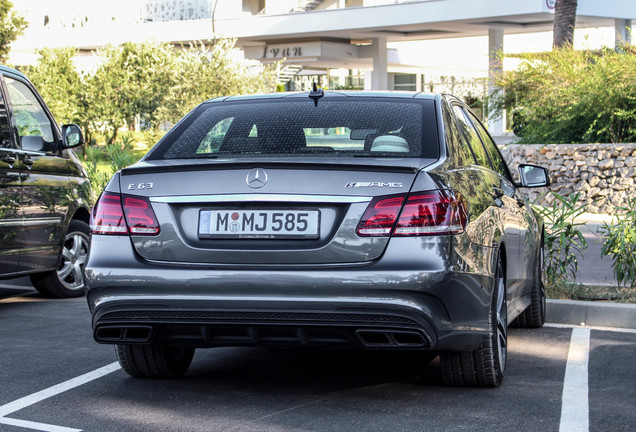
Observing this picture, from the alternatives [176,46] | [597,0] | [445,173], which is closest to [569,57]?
[445,173]

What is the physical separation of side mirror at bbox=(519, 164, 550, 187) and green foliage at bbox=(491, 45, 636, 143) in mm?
9935

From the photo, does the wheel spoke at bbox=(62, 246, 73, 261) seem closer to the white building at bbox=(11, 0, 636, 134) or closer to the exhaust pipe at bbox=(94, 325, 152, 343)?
the exhaust pipe at bbox=(94, 325, 152, 343)

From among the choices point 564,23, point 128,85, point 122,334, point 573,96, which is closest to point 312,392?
point 122,334

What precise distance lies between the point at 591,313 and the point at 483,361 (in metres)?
2.81

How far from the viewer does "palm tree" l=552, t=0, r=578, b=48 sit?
2136cm

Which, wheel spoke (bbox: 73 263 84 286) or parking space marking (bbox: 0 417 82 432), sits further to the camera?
wheel spoke (bbox: 73 263 84 286)

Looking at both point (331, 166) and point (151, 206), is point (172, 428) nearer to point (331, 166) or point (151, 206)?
point (151, 206)

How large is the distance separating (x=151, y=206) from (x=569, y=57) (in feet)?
49.9

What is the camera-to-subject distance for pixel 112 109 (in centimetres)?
4119

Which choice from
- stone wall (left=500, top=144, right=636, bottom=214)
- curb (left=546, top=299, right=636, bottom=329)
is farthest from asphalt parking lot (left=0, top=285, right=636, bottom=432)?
stone wall (left=500, top=144, right=636, bottom=214)

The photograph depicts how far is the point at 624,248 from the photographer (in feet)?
28.2

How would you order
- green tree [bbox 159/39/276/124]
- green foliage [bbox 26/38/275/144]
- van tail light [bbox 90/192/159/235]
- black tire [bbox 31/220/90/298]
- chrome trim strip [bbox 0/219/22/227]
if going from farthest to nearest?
1. green foliage [bbox 26/38/275/144]
2. green tree [bbox 159/39/276/124]
3. black tire [bbox 31/220/90/298]
4. chrome trim strip [bbox 0/219/22/227]
5. van tail light [bbox 90/192/159/235]

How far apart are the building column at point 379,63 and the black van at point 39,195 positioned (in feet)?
123

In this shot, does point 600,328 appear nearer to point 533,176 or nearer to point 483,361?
point 533,176
